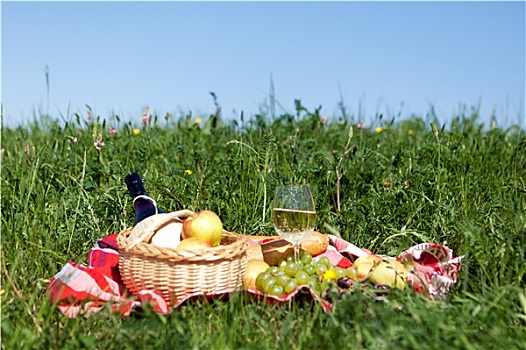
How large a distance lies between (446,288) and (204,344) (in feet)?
3.82

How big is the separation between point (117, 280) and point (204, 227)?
1.77ft

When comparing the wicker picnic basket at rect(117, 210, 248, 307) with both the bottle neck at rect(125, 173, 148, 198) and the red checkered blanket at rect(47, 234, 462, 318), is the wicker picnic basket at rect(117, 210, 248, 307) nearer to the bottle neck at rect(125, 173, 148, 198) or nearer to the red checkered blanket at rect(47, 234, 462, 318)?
the red checkered blanket at rect(47, 234, 462, 318)

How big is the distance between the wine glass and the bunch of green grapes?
0.12 meters

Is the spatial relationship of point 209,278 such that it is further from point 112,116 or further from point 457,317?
point 112,116

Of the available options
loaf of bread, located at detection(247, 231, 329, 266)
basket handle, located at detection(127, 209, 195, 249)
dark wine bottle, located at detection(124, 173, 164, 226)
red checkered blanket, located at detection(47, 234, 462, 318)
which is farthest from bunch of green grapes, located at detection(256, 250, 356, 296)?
dark wine bottle, located at detection(124, 173, 164, 226)

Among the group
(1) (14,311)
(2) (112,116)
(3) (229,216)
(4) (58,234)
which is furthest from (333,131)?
(1) (14,311)

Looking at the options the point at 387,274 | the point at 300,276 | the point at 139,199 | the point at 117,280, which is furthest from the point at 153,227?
the point at 387,274

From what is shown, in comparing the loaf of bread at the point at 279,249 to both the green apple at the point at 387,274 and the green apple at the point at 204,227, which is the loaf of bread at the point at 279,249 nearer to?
the green apple at the point at 204,227

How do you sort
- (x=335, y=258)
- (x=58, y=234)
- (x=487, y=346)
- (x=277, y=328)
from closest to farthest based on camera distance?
1. (x=487, y=346)
2. (x=277, y=328)
3. (x=335, y=258)
4. (x=58, y=234)

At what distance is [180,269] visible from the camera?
2.86 metres

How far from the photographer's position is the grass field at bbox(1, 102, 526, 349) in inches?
95.0

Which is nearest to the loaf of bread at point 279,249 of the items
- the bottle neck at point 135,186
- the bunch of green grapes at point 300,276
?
the bunch of green grapes at point 300,276

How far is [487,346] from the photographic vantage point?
7.41 ft

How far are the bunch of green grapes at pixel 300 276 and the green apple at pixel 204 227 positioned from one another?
0.27 metres
